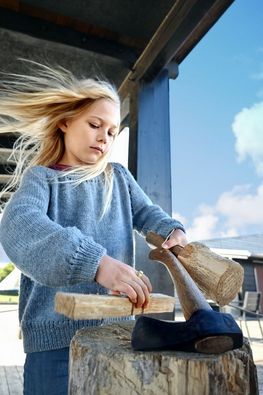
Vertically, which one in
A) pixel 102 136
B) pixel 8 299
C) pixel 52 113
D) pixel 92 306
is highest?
pixel 52 113

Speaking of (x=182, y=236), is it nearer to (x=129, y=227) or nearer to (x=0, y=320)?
(x=129, y=227)

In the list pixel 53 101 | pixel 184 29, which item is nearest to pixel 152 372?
pixel 53 101

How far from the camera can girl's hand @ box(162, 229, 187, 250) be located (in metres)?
1.09

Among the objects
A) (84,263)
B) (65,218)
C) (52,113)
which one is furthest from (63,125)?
(84,263)

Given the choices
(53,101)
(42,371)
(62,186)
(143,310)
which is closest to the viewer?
(143,310)

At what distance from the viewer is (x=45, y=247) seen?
0.83 meters

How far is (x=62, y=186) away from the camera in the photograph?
1214mm

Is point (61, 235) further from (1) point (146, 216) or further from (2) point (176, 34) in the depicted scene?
(2) point (176, 34)

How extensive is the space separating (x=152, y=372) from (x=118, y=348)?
10 cm

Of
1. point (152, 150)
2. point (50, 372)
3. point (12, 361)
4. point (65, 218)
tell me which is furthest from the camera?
point (12, 361)

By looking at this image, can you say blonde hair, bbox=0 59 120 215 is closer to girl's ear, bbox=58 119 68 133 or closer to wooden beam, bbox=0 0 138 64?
girl's ear, bbox=58 119 68 133

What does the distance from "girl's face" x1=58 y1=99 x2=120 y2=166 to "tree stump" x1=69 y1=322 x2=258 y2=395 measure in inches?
28.7

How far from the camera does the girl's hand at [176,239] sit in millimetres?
1087

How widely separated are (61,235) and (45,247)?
0.05 meters
